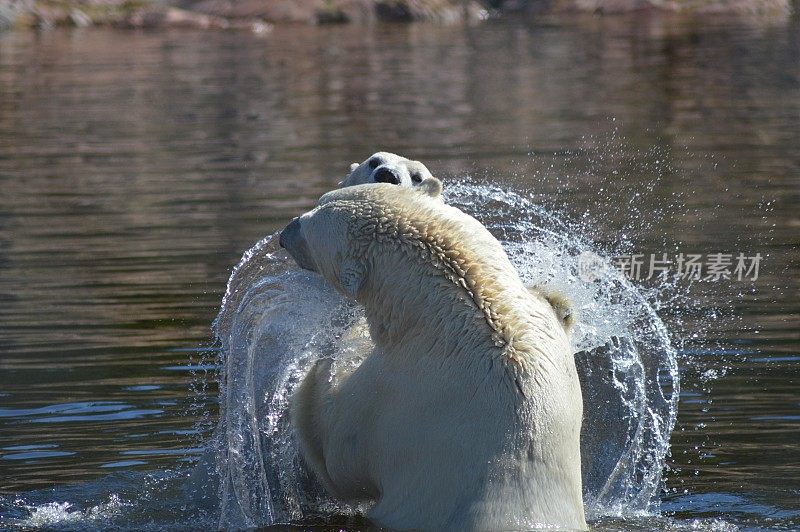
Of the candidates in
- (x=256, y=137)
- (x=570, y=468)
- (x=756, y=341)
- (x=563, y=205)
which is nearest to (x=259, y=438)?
(x=570, y=468)

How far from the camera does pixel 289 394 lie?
196 inches

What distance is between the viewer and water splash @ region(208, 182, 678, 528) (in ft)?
16.4

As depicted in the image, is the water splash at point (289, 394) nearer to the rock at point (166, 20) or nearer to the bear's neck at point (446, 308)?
the bear's neck at point (446, 308)

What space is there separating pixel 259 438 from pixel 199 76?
1954 cm

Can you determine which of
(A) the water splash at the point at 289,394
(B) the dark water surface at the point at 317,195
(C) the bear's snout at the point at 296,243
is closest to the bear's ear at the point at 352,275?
(C) the bear's snout at the point at 296,243

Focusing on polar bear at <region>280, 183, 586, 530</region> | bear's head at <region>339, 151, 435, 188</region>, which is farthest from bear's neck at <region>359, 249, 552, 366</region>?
bear's head at <region>339, 151, 435, 188</region>

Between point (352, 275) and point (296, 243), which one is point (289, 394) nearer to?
point (296, 243)

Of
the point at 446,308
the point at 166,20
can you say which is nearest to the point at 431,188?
the point at 446,308

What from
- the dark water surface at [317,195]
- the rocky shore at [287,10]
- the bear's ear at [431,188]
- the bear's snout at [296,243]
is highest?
the bear's ear at [431,188]

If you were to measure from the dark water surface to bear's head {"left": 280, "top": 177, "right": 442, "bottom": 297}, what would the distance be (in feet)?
5.02

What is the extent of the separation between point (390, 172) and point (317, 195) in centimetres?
633

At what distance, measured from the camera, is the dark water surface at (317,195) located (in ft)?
19.8

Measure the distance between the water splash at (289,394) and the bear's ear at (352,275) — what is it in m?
0.58

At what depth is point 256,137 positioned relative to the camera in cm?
1616
